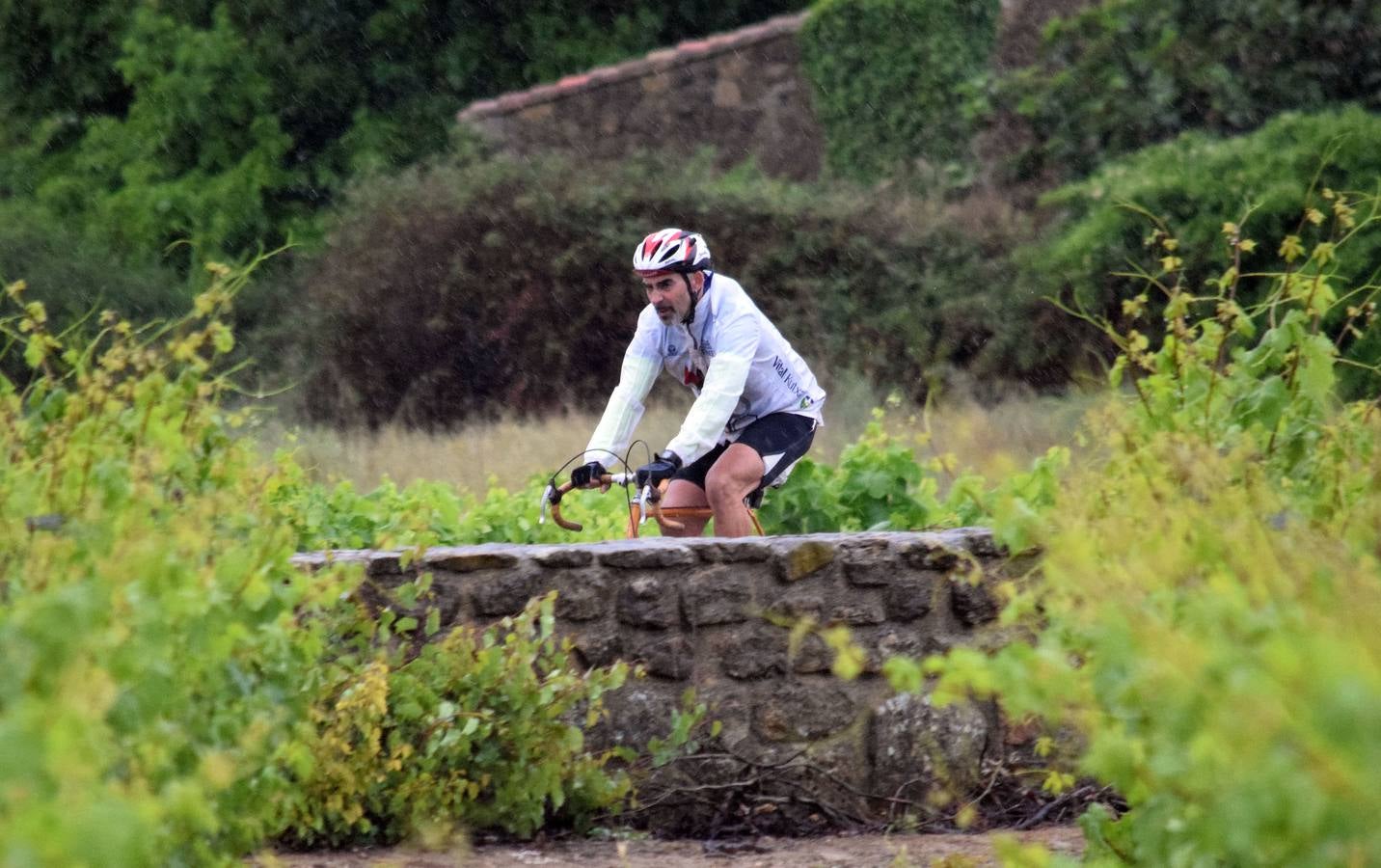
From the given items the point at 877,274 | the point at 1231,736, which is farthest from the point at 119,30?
the point at 1231,736

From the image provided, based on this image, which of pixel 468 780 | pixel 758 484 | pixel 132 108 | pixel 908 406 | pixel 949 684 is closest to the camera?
pixel 949 684

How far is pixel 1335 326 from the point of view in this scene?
33.1 ft

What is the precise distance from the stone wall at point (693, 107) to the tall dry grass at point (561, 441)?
17.7 ft

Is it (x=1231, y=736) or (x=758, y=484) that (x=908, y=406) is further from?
(x=1231, y=736)

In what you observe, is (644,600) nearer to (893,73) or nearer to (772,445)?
(772,445)

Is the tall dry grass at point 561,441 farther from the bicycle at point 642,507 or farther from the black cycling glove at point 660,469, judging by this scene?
the black cycling glove at point 660,469

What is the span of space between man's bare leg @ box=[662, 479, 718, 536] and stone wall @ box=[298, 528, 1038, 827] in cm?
100

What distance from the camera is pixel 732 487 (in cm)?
602

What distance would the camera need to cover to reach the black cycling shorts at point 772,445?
6.19 meters

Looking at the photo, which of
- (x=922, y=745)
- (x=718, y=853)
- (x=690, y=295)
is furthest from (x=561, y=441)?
(x=718, y=853)

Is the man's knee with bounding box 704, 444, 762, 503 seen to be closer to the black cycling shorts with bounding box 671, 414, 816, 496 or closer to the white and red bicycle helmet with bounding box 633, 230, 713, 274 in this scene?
the black cycling shorts with bounding box 671, 414, 816, 496

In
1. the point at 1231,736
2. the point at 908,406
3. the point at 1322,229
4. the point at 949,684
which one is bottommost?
the point at 908,406

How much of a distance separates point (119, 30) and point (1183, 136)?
1311 cm

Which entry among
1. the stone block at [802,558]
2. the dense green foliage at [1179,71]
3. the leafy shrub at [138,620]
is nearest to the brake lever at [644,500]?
the stone block at [802,558]
